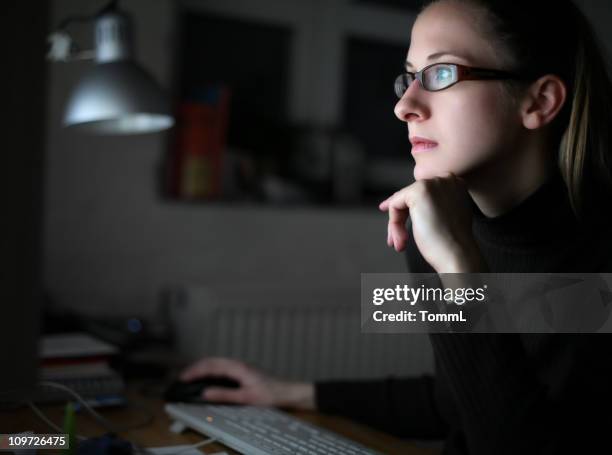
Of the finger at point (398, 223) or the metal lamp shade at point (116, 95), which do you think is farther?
the metal lamp shade at point (116, 95)

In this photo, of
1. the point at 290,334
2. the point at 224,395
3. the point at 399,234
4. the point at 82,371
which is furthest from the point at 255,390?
the point at 290,334

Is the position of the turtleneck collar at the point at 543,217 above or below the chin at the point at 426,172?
below

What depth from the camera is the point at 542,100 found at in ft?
2.74

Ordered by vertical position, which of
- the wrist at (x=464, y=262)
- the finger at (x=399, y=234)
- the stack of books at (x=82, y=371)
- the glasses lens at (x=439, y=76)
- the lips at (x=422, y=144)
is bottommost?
the stack of books at (x=82, y=371)

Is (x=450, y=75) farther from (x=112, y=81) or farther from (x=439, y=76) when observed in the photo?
(x=112, y=81)

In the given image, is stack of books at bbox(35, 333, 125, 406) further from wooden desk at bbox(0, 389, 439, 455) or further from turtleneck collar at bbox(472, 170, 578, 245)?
turtleneck collar at bbox(472, 170, 578, 245)

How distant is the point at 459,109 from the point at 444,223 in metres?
0.16

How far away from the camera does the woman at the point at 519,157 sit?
781 mm

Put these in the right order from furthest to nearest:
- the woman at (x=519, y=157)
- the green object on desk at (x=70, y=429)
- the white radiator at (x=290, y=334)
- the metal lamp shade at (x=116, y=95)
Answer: the white radiator at (x=290, y=334)
the metal lamp shade at (x=116, y=95)
the woman at (x=519, y=157)
the green object on desk at (x=70, y=429)

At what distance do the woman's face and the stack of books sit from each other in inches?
23.8

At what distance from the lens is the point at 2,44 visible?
0.49m

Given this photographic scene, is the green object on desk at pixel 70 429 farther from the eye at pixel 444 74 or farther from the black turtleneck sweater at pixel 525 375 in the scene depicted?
the eye at pixel 444 74

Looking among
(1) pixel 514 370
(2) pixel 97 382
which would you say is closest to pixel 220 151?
(2) pixel 97 382

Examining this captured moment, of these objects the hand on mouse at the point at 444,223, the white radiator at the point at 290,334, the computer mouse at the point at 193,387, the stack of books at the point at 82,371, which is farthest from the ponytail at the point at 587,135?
the white radiator at the point at 290,334
